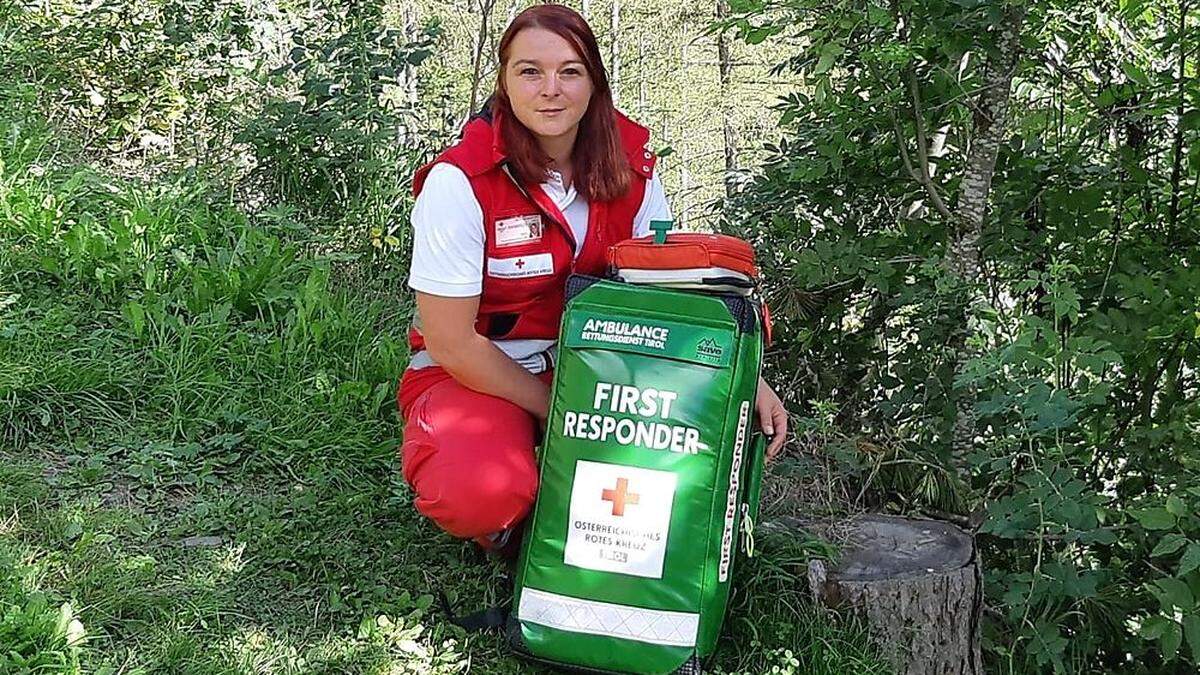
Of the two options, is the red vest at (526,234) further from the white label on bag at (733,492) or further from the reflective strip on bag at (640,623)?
the reflective strip on bag at (640,623)

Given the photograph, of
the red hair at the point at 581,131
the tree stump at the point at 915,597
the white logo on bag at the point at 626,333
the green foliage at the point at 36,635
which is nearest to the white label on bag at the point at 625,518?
the white logo on bag at the point at 626,333

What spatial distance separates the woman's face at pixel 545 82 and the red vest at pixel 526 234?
89 mm

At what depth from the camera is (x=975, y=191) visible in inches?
133

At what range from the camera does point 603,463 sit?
2598 millimetres

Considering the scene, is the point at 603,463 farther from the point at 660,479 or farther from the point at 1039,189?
the point at 1039,189

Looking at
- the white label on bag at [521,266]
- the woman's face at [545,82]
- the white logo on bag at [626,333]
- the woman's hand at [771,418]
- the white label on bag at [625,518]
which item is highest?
the woman's face at [545,82]

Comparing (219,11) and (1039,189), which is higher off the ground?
(219,11)

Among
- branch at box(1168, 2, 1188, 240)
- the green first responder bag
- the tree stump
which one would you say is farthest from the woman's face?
branch at box(1168, 2, 1188, 240)

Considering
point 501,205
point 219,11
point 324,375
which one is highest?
point 219,11

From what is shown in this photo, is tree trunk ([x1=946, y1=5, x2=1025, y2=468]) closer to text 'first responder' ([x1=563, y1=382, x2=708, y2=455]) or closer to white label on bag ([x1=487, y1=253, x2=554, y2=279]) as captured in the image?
text 'first responder' ([x1=563, y1=382, x2=708, y2=455])

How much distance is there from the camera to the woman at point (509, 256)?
2.72m

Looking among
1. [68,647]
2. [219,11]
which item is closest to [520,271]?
[68,647]

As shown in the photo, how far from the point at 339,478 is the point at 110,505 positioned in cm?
62

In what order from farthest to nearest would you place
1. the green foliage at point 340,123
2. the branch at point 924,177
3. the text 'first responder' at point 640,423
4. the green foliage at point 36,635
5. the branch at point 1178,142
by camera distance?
the green foliage at point 340,123 → the branch at point 924,177 → the branch at point 1178,142 → the text 'first responder' at point 640,423 → the green foliage at point 36,635
